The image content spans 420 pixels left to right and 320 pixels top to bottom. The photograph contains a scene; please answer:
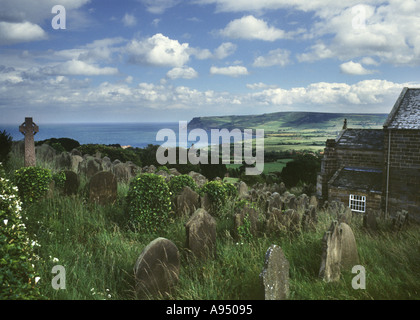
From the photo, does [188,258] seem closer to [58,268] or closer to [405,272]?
[58,268]

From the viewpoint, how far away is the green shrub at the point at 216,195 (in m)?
9.95

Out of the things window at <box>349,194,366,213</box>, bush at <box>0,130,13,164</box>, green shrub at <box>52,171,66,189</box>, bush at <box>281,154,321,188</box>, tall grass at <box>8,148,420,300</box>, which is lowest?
window at <box>349,194,366,213</box>

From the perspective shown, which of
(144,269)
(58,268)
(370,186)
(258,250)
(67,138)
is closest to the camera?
(144,269)

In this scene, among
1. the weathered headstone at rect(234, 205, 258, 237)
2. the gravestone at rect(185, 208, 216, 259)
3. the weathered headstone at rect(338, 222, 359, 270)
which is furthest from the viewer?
the weathered headstone at rect(234, 205, 258, 237)

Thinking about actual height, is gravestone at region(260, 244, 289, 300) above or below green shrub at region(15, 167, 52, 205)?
below

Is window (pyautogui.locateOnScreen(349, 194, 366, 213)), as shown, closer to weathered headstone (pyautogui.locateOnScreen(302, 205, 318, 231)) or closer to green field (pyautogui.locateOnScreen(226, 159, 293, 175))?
green field (pyautogui.locateOnScreen(226, 159, 293, 175))

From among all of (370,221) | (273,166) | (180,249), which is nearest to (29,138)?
(180,249)

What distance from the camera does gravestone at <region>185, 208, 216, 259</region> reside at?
6.64 metres

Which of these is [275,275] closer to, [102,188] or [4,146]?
[102,188]

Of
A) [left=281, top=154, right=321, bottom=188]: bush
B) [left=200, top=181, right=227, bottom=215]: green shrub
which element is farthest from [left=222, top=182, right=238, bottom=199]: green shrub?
[left=281, top=154, right=321, bottom=188]: bush

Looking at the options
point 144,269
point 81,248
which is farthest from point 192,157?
point 144,269

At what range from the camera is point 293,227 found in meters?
8.14

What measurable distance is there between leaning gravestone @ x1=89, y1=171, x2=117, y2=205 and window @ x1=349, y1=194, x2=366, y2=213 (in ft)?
63.8
